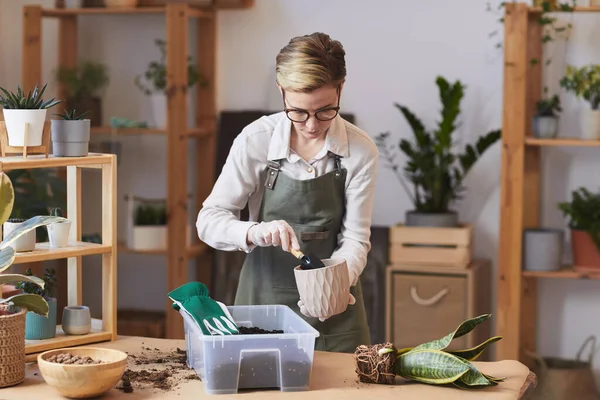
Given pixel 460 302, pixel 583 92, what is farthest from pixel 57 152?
pixel 583 92

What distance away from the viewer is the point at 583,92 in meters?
4.15

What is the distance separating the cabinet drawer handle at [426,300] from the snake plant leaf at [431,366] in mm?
2087

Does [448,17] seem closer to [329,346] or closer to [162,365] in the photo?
[329,346]

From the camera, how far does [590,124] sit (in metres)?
4.14

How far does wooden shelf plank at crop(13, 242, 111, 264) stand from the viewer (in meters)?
2.31

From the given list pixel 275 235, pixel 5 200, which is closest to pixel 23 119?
pixel 5 200

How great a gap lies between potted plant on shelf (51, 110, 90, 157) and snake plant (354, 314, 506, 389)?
940 mm

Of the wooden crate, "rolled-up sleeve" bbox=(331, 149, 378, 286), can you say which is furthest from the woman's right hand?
the wooden crate

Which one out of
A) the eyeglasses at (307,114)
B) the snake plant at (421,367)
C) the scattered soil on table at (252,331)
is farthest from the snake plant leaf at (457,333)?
the eyeglasses at (307,114)

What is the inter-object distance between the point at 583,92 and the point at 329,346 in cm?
207

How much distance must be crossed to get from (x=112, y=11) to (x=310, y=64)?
246cm

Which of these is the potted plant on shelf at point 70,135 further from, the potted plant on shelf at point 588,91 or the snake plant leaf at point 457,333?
the potted plant on shelf at point 588,91

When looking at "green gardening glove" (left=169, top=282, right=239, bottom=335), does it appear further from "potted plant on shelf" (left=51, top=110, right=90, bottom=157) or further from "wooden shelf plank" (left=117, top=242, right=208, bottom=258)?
"wooden shelf plank" (left=117, top=242, right=208, bottom=258)

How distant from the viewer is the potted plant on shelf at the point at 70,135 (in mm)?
2432
